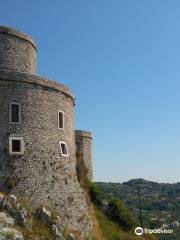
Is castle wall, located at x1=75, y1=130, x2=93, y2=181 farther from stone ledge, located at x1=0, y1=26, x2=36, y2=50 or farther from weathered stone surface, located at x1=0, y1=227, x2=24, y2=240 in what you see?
weathered stone surface, located at x1=0, y1=227, x2=24, y2=240

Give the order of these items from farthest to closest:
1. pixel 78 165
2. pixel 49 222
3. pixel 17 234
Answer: pixel 78 165
pixel 49 222
pixel 17 234

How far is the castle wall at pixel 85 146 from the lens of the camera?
38.6 metres

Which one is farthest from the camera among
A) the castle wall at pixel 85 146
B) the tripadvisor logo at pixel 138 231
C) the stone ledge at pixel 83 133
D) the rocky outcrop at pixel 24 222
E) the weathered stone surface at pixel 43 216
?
the stone ledge at pixel 83 133

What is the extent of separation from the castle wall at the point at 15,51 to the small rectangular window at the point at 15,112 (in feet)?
11.8

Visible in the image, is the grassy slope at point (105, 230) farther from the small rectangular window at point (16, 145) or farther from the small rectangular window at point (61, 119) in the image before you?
the small rectangular window at point (16, 145)

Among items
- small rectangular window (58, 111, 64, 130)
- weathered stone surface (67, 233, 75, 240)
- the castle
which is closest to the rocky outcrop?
weathered stone surface (67, 233, 75, 240)

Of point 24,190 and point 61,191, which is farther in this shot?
point 61,191

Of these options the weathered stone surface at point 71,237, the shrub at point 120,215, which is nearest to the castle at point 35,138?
the weathered stone surface at point 71,237

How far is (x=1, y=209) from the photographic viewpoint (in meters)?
21.7

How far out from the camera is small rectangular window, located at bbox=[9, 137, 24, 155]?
79.1ft

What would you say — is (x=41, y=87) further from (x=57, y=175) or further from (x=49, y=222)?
(x=49, y=222)

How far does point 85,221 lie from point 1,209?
315 inches

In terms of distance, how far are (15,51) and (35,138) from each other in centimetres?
701

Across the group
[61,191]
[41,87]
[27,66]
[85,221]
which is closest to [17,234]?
[61,191]
